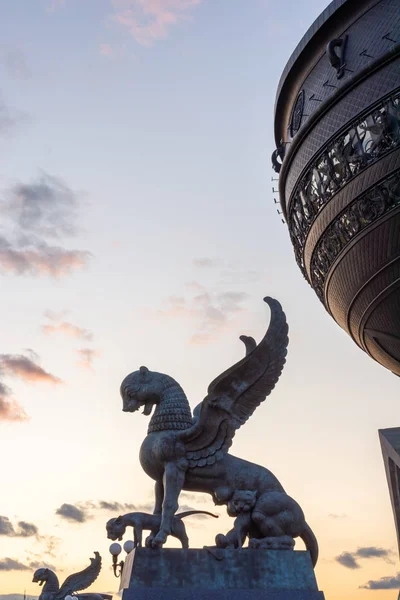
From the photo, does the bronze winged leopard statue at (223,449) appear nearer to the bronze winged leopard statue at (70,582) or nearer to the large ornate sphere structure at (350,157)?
the large ornate sphere structure at (350,157)

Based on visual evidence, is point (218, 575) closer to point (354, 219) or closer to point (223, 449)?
point (223, 449)

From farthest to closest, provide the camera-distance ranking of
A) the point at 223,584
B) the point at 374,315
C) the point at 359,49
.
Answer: the point at 374,315
the point at 359,49
the point at 223,584

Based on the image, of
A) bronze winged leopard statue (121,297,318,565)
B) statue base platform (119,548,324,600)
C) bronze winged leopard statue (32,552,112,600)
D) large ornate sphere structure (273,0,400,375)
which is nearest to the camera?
statue base platform (119,548,324,600)

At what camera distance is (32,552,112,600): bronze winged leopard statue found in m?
20.0

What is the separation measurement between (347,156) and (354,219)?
1271mm

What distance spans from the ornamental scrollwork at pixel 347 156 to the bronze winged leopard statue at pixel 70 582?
10.3 meters

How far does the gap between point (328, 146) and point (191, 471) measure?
7528mm

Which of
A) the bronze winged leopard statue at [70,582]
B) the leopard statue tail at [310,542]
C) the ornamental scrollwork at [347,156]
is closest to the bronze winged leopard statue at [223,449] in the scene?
the leopard statue tail at [310,542]

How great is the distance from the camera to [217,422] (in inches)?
481

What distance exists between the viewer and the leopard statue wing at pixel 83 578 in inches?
820

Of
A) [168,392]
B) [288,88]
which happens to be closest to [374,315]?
[288,88]

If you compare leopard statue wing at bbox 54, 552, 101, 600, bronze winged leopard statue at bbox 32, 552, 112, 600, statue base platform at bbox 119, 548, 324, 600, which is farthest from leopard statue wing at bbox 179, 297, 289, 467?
leopard statue wing at bbox 54, 552, 101, 600

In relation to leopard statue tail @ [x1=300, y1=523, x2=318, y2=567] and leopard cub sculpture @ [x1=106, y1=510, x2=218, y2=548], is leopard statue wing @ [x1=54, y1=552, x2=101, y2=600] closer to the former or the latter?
leopard cub sculpture @ [x1=106, y1=510, x2=218, y2=548]

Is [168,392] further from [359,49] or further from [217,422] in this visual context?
[359,49]
